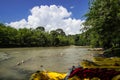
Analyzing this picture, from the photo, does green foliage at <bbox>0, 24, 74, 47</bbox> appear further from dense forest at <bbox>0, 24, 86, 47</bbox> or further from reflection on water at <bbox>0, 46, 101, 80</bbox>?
reflection on water at <bbox>0, 46, 101, 80</bbox>

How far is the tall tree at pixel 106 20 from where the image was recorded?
106ft

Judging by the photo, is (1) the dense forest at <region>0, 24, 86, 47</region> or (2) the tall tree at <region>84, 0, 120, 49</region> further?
(1) the dense forest at <region>0, 24, 86, 47</region>

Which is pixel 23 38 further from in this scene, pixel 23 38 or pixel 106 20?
pixel 106 20

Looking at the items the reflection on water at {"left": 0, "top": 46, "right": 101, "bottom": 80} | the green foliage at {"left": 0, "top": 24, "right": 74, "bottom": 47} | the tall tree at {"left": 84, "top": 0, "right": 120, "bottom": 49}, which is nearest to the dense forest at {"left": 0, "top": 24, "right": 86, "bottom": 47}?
the green foliage at {"left": 0, "top": 24, "right": 74, "bottom": 47}

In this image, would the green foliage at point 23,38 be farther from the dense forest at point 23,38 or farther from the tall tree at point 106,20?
the tall tree at point 106,20

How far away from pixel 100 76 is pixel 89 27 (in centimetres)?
2666

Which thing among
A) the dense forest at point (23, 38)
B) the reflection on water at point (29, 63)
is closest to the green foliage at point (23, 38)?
the dense forest at point (23, 38)

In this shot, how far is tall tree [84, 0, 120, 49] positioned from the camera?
32.4 metres

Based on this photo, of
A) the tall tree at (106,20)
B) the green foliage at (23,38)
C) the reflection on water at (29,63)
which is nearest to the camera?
the reflection on water at (29,63)

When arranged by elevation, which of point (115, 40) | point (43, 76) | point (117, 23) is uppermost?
point (117, 23)

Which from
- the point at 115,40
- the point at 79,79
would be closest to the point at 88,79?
the point at 79,79

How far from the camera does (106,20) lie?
108ft

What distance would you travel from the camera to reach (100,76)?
10.5 m

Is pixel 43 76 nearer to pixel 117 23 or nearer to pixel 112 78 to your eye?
pixel 112 78
